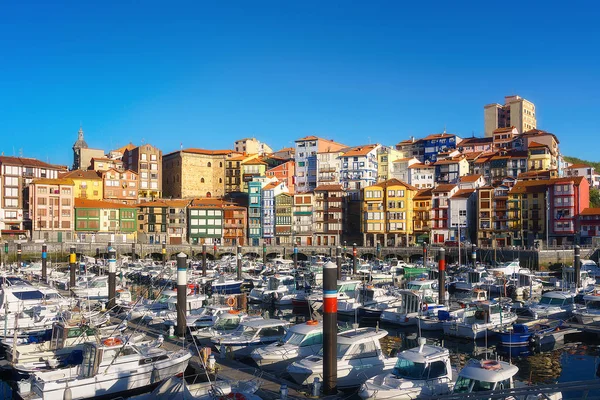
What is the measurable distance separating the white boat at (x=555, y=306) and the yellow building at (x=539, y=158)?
66.9 m

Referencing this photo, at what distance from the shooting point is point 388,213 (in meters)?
92.9

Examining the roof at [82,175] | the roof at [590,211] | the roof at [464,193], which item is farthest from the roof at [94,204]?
the roof at [590,211]

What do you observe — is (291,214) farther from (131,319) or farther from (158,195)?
(131,319)

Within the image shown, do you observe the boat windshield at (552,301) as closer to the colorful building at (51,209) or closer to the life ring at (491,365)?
the life ring at (491,365)

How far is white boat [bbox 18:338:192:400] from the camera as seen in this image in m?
19.5

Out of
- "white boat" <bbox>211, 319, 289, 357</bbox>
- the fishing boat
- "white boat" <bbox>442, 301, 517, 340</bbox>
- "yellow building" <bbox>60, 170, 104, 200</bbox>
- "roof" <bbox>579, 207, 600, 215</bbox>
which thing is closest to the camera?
"white boat" <bbox>211, 319, 289, 357</bbox>

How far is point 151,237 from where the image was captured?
320ft

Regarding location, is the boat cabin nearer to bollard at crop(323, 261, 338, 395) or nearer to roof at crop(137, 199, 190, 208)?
bollard at crop(323, 261, 338, 395)

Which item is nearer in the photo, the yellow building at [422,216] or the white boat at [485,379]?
the white boat at [485,379]

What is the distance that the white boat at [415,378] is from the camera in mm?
18297

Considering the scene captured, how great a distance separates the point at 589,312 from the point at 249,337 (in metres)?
19.9

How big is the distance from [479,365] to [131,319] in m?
23.5

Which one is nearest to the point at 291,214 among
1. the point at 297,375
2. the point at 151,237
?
the point at 151,237

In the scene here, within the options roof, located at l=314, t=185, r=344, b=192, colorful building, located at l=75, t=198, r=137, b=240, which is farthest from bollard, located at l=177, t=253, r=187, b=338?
roof, located at l=314, t=185, r=344, b=192
